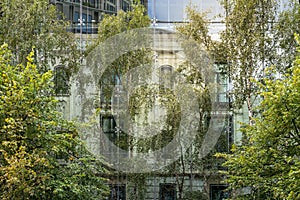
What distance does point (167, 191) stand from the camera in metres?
28.8

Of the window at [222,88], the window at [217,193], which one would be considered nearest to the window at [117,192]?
the window at [217,193]

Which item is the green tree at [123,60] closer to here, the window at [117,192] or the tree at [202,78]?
the window at [117,192]

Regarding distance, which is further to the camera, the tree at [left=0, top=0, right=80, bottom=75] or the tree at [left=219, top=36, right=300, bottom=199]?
the tree at [left=0, top=0, right=80, bottom=75]

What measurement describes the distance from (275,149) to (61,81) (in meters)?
12.0

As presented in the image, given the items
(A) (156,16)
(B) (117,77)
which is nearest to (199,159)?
(B) (117,77)

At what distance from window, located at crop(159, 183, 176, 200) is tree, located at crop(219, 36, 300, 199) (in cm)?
745

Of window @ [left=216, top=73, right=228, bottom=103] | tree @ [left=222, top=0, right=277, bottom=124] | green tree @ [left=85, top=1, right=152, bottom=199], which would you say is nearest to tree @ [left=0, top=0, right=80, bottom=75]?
green tree @ [left=85, top=1, right=152, bottom=199]

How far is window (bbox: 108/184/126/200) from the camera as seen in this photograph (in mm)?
28078

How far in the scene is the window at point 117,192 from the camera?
1105 inches

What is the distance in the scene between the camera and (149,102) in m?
27.8

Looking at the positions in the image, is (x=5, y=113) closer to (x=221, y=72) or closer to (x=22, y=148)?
(x=22, y=148)

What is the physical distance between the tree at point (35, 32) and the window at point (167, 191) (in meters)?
6.83

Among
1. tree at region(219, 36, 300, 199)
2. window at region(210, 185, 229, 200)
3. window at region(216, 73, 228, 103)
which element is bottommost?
window at region(210, 185, 229, 200)

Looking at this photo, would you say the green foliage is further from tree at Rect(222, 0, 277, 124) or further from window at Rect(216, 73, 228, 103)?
window at Rect(216, 73, 228, 103)
